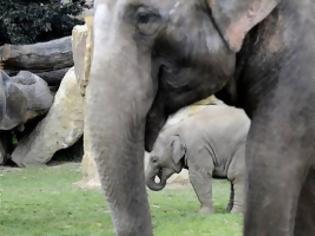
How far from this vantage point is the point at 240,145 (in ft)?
32.5

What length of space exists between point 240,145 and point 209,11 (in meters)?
7.34

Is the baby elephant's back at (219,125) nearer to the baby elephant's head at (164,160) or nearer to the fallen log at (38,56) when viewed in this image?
the baby elephant's head at (164,160)

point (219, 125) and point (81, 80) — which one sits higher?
point (81, 80)

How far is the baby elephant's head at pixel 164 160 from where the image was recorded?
9531mm

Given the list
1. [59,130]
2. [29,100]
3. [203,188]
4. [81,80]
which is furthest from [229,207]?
[29,100]

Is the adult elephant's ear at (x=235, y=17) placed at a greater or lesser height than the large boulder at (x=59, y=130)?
greater

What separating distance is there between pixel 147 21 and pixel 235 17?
230mm

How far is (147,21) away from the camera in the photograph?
2.60 meters

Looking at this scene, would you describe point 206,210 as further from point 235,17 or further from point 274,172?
point 235,17

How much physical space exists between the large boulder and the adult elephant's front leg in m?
10.8

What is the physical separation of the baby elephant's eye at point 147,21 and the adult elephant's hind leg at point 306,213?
76 centimetres

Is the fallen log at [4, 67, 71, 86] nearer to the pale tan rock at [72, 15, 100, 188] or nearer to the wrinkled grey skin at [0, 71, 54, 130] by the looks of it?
the wrinkled grey skin at [0, 71, 54, 130]

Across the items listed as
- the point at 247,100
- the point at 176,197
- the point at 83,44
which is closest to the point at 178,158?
the point at 176,197

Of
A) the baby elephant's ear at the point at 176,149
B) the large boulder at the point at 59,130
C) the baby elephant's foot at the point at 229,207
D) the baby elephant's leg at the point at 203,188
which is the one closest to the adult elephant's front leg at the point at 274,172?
the baby elephant's leg at the point at 203,188
